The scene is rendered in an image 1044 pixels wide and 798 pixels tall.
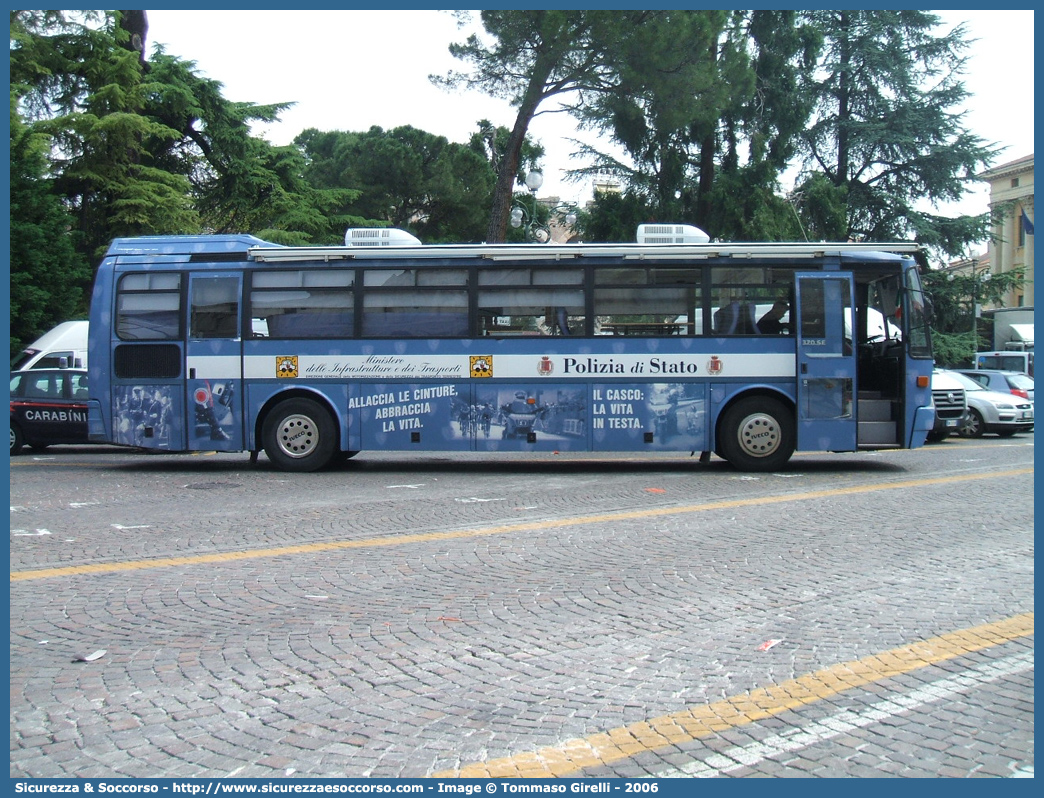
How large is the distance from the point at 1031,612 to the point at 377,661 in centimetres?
406

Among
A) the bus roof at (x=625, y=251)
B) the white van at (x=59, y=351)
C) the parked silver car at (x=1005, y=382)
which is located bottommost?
the parked silver car at (x=1005, y=382)

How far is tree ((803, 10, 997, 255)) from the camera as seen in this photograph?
36.2 m

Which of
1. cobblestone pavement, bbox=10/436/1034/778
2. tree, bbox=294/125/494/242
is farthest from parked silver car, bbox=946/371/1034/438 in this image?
tree, bbox=294/125/494/242

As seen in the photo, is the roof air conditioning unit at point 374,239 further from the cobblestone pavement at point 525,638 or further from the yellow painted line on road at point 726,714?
the yellow painted line on road at point 726,714

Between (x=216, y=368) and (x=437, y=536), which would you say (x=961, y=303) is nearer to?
(x=216, y=368)

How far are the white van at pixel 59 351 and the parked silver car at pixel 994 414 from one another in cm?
1961

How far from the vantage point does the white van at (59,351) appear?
67.5ft

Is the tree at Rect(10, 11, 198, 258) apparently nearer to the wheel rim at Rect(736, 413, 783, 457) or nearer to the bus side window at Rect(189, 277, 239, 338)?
the bus side window at Rect(189, 277, 239, 338)

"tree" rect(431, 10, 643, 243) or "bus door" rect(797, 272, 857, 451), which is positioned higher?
"tree" rect(431, 10, 643, 243)

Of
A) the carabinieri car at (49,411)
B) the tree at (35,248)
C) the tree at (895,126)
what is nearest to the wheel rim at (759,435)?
the carabinieri car at (49,411)

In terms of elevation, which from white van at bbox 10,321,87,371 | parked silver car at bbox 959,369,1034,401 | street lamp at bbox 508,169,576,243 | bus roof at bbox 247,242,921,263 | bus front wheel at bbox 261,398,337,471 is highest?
street lamp at bbox 508,169,576,243

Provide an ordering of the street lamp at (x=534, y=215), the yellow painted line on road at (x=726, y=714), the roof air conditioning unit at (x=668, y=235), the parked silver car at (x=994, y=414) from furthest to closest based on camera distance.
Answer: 1. the street lamp at (x=534, y=215)
2. the parked silver car at (x=994, y=414)
3. the roof air conditioning unit at (x=668, y=235)
4. the yellow painted line on road at (x=726, y=714)

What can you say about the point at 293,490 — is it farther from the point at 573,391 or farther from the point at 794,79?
the point at 794,79

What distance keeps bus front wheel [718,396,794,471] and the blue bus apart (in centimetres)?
3
